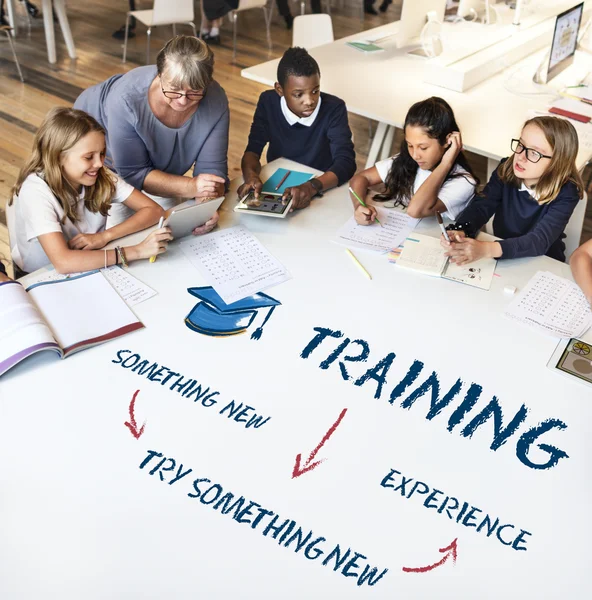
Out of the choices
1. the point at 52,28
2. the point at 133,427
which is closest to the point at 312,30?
the point at 52,28

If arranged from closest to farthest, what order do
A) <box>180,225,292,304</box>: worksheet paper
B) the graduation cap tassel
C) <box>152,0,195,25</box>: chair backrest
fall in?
the graduation cap tassel, <box>180,225,292,304</box>: worksheet paper, <box>152,0,195,25</box>: chair backrest

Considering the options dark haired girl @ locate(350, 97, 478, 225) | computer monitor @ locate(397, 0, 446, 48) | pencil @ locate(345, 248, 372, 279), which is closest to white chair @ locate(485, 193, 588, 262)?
dark haired girl @ locate(350, 97, 478, 225)

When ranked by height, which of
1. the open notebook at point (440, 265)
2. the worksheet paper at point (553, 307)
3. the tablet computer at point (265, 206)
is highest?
the tablet computer at point (265, 206)

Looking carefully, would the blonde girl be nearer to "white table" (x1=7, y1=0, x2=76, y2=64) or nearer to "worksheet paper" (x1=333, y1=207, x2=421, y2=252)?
"worksheet paper" (x1=333, y1=207, x2=421, y2=252)

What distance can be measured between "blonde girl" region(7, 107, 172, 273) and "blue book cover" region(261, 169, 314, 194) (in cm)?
47

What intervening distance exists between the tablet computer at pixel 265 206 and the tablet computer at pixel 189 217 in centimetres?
12

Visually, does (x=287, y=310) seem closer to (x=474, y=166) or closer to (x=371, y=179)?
(x=371, y=179)

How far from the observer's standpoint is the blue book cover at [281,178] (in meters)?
2.26

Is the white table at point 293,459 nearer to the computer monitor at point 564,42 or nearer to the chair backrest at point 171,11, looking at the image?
the computer monitor at point 564,42

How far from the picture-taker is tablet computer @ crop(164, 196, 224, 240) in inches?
71.5

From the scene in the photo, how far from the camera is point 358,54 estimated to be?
3574 mm

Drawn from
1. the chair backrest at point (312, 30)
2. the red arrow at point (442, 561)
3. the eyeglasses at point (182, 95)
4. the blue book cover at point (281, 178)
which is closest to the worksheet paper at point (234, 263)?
the blue book cover at point (281, 178)

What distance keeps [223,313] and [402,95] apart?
187 centimetres

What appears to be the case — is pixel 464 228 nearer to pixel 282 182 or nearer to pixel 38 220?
pixel 282 182
